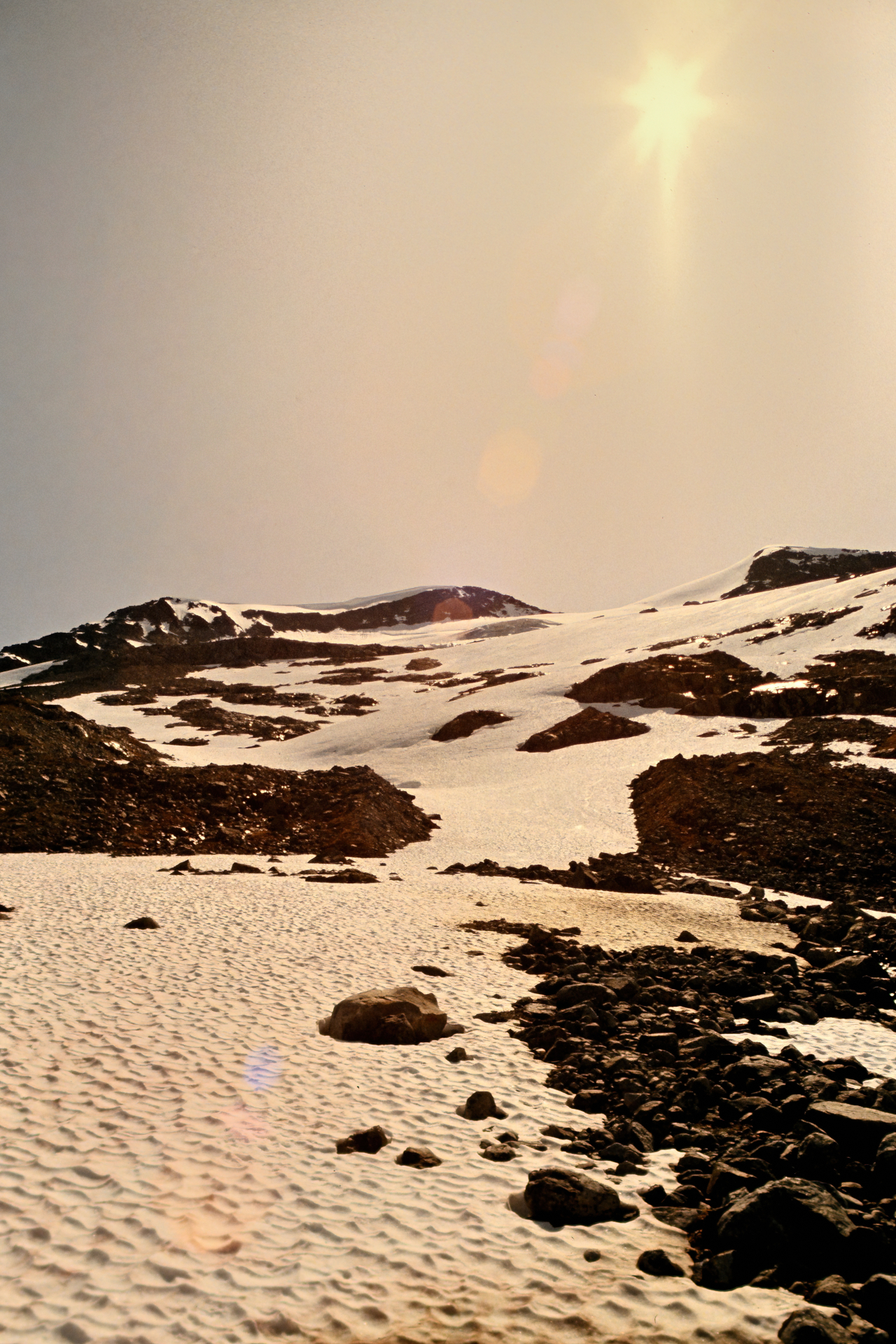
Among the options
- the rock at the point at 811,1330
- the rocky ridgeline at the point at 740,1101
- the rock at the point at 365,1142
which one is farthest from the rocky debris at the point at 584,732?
the rock at the point at 811,1330

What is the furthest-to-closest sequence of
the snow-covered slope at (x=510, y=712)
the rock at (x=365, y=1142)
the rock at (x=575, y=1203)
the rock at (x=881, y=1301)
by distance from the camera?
the snow-covered slope at (x=510, y=712) → the rock at (x=365, y=1142) → the rock at (x=575, y=1203) → the rock at (x=881, y=1301)

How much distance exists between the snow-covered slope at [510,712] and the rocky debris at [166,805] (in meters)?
3.75

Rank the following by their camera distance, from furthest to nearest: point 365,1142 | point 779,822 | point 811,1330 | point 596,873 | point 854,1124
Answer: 1. point 779,822
2. point 596,873
3. point 365,1142
4. point 854,1124
5. point 811,1330

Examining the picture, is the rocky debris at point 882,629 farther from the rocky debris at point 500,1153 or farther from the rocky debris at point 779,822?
the rocky debris at point 500,1153

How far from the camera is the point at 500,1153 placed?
881cm

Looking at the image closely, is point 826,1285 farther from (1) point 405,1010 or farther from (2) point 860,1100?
(1) point 405,1010

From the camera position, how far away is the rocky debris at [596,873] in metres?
26.5

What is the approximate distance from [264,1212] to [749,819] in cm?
2961

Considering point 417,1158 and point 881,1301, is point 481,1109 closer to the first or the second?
point 417,1158

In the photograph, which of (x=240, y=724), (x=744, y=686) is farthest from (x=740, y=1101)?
(x=240, y=724)

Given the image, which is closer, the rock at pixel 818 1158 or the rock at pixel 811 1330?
the rock at pixel 811 1330

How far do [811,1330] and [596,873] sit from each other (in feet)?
76.2

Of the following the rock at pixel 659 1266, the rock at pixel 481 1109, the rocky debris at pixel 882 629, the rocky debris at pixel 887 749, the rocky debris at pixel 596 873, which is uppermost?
the rocky debris at pixel 882 629

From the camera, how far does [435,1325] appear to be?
612 centimetres
